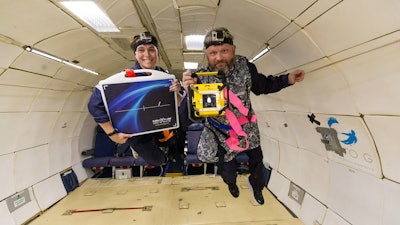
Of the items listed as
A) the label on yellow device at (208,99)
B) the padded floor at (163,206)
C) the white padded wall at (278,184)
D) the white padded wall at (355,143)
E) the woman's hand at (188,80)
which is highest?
the woman's hand at (188,80)

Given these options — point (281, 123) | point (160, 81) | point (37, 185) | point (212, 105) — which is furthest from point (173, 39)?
point (37, 185)

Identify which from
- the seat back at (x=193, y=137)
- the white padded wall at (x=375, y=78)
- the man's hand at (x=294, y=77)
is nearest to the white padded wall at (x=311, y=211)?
the white padded wall at (x=375, y=78)

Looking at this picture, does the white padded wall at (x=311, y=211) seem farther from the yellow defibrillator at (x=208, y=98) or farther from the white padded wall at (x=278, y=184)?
the yellow defibrillator at (x=208, y=98)

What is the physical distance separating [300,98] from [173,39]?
295 cm

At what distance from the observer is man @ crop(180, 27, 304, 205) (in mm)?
2703

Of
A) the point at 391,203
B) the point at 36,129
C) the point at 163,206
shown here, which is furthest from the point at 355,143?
the point at 36,129

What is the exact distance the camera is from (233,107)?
Result: 9.38ft

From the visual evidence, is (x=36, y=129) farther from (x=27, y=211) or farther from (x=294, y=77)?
(x=294, y=77)

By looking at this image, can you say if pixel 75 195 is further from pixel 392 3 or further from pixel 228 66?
pixel 392 3

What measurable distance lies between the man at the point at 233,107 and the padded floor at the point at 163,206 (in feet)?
7.19

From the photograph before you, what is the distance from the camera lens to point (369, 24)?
6.40 ft

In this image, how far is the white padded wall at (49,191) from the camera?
5.45m

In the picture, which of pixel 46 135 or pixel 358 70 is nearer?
pixel 358 70

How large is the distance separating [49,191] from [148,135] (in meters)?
4.58
